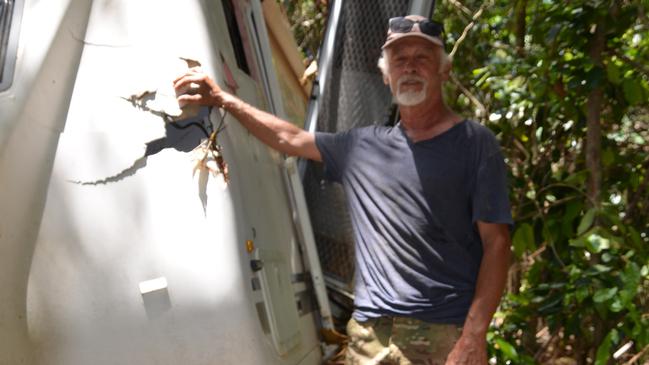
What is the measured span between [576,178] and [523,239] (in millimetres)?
411

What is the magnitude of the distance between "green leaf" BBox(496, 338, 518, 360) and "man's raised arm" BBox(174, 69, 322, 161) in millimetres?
1544

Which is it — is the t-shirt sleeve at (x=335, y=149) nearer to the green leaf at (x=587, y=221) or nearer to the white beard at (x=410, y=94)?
the white beard at (x=410, y=94)

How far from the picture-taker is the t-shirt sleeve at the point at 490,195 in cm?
332

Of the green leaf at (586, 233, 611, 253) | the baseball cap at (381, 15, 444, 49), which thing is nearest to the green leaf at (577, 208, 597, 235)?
the green leaf at (586, 233, 611, 253)

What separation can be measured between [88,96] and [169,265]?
24.0 inches

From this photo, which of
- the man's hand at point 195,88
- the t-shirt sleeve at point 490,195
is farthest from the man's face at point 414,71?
the man's hand at point 195,88

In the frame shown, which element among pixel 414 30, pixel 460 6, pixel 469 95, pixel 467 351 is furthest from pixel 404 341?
pixel 460 6

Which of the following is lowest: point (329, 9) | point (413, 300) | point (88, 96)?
point (413, 300)

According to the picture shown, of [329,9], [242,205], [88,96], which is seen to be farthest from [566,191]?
[88,96]

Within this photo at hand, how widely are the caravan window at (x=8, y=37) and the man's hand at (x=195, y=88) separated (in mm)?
515

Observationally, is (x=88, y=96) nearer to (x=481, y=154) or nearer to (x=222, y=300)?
(x=222, y=300)

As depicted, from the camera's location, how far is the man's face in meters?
3.55

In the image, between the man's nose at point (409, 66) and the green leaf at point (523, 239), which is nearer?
the man's nose at point (409, 66)

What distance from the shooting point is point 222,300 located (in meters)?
2.77
